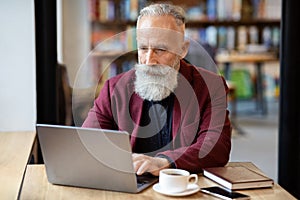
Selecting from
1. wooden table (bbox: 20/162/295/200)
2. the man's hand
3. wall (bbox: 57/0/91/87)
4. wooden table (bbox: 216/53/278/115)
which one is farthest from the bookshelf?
wooden table (bbox: 20/162/295/200)

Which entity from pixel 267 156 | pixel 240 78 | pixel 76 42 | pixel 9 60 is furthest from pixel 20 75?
pixel 240 78

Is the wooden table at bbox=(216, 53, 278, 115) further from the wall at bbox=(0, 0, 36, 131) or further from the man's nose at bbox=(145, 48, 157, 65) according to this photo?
the man's nose at bbox=(145, 48, 157, 65)

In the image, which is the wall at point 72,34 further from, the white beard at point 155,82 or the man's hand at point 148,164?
the man's hand at point 148,164

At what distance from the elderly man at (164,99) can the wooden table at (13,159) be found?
0.28 meters

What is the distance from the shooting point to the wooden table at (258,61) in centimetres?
623

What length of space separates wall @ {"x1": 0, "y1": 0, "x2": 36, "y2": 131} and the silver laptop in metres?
1.16

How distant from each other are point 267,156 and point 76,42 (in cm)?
191

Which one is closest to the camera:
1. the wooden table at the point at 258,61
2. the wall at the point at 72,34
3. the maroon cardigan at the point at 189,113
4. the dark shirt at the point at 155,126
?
the maroon cardigan at the point at 189,113

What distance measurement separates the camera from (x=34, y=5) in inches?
104

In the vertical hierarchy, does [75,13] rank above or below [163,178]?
above

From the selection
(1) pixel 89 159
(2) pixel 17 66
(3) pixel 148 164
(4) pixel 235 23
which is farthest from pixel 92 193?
(4) pixel 235 23

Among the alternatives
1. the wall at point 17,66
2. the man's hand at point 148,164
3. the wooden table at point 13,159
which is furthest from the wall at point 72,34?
the man's hand at point 148,164

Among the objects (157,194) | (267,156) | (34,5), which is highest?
(34,5)

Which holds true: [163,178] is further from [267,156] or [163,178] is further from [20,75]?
[267,156]
